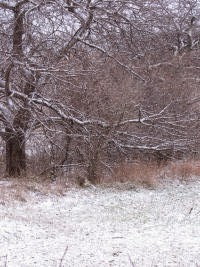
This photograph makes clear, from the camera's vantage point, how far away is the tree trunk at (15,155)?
11.2m

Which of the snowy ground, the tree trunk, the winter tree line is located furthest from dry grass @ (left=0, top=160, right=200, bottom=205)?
the tree trunk

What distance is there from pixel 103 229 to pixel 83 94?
Answer: 4.61 meters

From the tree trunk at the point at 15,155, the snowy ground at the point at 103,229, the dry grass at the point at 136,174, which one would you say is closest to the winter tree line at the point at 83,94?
the tree trunk at the point at 15,155

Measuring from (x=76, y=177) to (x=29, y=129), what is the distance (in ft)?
4.84

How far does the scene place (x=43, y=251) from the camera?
18.1 feet

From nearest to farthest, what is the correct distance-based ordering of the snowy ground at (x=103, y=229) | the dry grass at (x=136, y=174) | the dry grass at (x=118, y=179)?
the snowy ground at (x=103, y=229) → the dry grass at (x=118, y=179) → the dry grass at (x=136, y=174)

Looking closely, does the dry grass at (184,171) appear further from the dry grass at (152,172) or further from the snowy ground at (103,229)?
the snowy ground at (103,229)

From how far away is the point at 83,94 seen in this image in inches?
422

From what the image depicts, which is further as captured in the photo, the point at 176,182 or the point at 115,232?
the point at 176,182

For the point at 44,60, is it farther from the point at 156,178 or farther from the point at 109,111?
the point at 156,178

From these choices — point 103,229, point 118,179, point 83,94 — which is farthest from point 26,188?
point 83,94

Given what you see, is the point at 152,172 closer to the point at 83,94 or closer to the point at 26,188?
the point at 83,94

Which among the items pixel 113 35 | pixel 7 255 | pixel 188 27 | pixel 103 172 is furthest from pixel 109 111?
pixel 188 27

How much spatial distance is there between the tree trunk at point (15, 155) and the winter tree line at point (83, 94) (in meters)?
0.02
